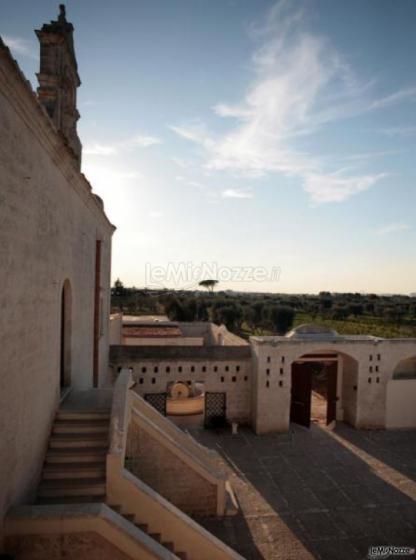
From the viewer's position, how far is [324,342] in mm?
14125

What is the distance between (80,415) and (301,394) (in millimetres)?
10024

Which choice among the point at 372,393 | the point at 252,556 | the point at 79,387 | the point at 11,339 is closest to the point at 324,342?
the point at 372,393

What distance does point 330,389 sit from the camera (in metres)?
15.4

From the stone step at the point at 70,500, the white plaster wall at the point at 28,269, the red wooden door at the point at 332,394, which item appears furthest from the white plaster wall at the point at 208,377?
the stone step at the point at 70,500

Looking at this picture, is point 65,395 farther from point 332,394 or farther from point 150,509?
point 332,394

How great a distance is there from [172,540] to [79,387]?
3.91 metres

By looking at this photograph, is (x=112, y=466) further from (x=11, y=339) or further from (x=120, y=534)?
(x=11, y=339)

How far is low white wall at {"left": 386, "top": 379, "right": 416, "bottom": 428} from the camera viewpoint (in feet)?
47.4

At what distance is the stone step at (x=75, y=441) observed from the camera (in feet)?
20.1

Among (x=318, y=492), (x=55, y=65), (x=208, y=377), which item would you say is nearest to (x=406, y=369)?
(x=318, y=492)

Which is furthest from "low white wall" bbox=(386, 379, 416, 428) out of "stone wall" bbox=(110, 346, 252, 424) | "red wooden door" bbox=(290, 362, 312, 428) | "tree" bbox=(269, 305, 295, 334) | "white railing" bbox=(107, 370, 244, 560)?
"tree" bbox=(269, 305, 295, 334)

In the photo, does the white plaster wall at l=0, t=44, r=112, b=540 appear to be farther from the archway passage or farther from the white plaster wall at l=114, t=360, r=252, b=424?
the archway passage

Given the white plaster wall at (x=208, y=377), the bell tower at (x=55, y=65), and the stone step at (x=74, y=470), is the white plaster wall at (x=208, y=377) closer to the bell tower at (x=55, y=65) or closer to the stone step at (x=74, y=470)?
the stone step at (x=74, y=470)

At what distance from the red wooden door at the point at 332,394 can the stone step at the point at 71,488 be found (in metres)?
11.8
